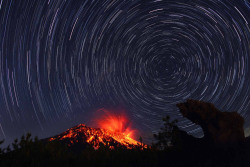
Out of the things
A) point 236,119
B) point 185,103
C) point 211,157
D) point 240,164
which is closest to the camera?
point 240,164

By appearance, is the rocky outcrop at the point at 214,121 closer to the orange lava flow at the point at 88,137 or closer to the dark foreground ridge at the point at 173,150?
the dark foreground ridge at the point at 173,150

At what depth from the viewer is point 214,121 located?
10.5 meters

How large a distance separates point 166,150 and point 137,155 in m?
2.28

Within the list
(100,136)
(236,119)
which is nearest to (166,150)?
(236,119)

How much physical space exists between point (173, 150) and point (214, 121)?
297 centimetres

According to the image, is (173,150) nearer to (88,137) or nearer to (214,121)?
(214,121)

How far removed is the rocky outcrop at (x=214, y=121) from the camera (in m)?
9.88

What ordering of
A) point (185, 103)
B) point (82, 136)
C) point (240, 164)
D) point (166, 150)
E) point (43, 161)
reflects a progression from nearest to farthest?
point (43, 161) → point (240, 164) → point (166, 150) → point (185, 103) → point (82, 136)

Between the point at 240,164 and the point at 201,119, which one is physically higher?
the point at 201,119

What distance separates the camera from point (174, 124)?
10.8 metres

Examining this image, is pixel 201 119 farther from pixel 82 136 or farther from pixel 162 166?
pixel 82 136

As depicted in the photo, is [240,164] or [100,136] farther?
[100,136]

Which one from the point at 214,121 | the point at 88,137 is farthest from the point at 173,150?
the point at 88,137

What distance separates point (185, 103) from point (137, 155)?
492 cm
